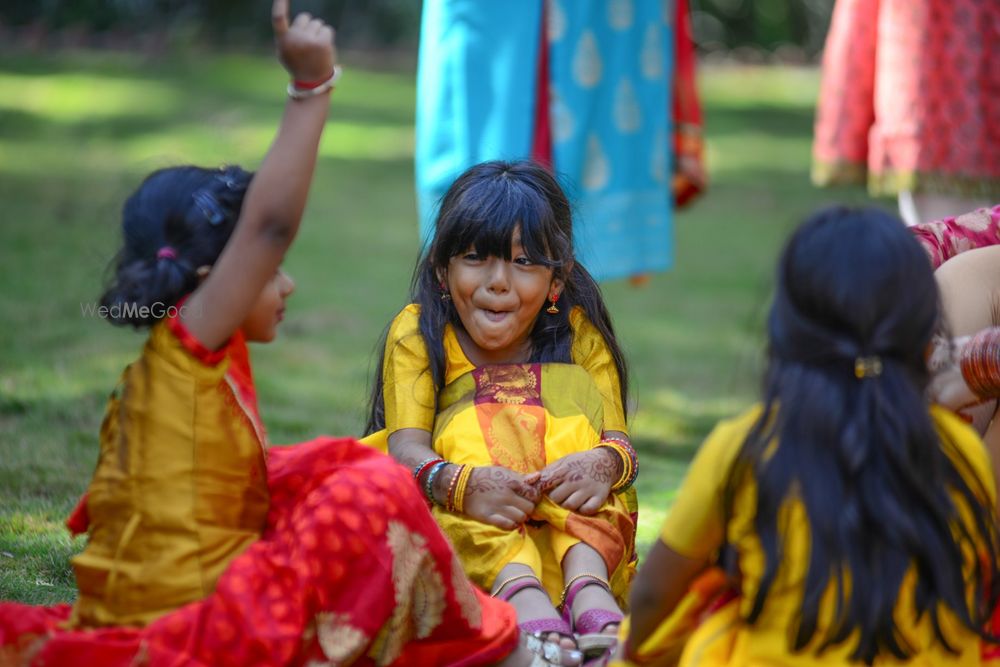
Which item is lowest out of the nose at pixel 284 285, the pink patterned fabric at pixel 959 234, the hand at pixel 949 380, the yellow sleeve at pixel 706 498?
the yellow sleeve at pixel 706 498

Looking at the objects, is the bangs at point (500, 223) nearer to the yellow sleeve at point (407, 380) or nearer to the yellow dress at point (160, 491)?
the yellow sleeve at point (407, 380)

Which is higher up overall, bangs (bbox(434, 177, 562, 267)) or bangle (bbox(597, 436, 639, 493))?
bangs (bbox(434, 177, 562, 267))

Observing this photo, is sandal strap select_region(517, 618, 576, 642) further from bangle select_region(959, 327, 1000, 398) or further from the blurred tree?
the blurred tree

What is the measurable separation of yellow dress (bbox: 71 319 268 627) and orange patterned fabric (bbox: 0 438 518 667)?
0.05 m

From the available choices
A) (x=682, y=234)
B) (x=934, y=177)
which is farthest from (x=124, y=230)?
(x=682, y=234)

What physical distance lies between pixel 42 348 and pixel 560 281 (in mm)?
3292

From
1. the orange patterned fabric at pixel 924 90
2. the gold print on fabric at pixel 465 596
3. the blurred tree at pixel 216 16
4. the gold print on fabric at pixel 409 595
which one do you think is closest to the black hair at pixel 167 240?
the gold print on fabric at pixel 409 595

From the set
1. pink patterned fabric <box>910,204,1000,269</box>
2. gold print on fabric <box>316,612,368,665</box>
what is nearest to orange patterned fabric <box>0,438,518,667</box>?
gold print on fabric <box>316,612,368,665</box>

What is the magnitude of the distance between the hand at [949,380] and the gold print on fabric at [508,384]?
95 centimetres

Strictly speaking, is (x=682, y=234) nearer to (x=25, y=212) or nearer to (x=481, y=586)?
(x=25, y=212)

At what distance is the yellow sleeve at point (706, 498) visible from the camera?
79.4 inches

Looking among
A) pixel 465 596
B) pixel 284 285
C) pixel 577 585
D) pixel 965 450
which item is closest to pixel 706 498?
pixel 965 450

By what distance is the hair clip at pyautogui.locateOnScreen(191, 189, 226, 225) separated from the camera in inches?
84.9

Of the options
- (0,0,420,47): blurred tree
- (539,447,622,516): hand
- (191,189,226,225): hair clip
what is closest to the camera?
(191,189,226,225): hair clip
